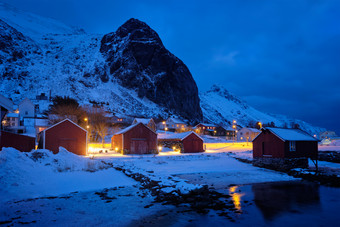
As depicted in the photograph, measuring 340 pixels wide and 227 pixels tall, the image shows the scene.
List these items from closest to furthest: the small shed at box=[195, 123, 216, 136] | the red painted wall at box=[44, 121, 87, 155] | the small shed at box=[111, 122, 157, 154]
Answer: the red painted wall at box=[44, 121, 87, 155] → the small shed at box=[111, 122, 157, 154] → the small shed at box=[195, 123, 216, 136]

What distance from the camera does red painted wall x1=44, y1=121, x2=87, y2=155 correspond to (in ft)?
116

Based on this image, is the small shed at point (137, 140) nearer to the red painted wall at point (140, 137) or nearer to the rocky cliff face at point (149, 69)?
the red painted wall at point (140, 137)

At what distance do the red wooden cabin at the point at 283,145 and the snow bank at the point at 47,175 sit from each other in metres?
21.6

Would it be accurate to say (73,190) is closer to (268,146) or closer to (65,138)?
(65,138)

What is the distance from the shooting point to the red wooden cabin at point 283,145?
109 feet

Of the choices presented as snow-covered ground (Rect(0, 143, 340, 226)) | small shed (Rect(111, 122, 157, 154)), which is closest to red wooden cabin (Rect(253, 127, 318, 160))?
snow-covered ground (Rect(0, 143, 340, 226))

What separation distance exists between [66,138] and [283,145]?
30168 mm

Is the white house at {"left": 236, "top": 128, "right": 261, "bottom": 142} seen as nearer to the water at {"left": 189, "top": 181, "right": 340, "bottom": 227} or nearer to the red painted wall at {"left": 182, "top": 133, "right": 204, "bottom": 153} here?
the red painted wall at {"left": 182, "top": 133, "right": 204, "bottom": 153}

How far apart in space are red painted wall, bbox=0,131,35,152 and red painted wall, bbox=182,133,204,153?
25177 millimetres

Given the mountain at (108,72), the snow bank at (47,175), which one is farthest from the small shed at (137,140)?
the mountain at (108,72)

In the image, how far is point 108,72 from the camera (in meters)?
129

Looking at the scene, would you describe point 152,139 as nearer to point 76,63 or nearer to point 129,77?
point 129,77

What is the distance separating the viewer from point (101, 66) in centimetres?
13038

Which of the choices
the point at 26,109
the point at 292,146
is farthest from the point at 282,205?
the point at 26,109
